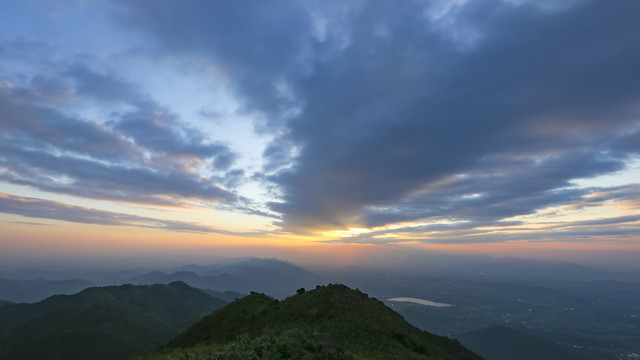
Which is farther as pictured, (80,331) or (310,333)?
(80,331)

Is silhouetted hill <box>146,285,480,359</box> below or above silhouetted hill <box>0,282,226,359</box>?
above

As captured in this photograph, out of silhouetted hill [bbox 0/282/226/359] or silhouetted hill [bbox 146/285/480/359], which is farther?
silhouetted hill [bbox 0/282/226/359]

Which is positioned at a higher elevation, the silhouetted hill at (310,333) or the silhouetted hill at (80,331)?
the silhouetted hill at (310,333)

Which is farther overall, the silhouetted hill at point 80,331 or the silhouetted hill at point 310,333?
the silhouetted hill at point 80,331

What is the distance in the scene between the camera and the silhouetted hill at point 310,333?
2248cm

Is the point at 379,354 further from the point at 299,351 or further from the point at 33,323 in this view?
the point at 33,323

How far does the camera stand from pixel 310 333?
33531mm

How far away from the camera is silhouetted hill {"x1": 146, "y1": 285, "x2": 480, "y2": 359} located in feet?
73.8

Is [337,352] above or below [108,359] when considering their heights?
above

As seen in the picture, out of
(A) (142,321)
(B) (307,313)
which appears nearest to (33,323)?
(A) (142,321)

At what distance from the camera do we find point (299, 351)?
21.5 metres

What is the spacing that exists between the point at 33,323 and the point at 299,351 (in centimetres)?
21730

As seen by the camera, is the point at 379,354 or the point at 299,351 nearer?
the point at 299,351

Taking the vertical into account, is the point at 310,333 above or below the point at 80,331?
above
